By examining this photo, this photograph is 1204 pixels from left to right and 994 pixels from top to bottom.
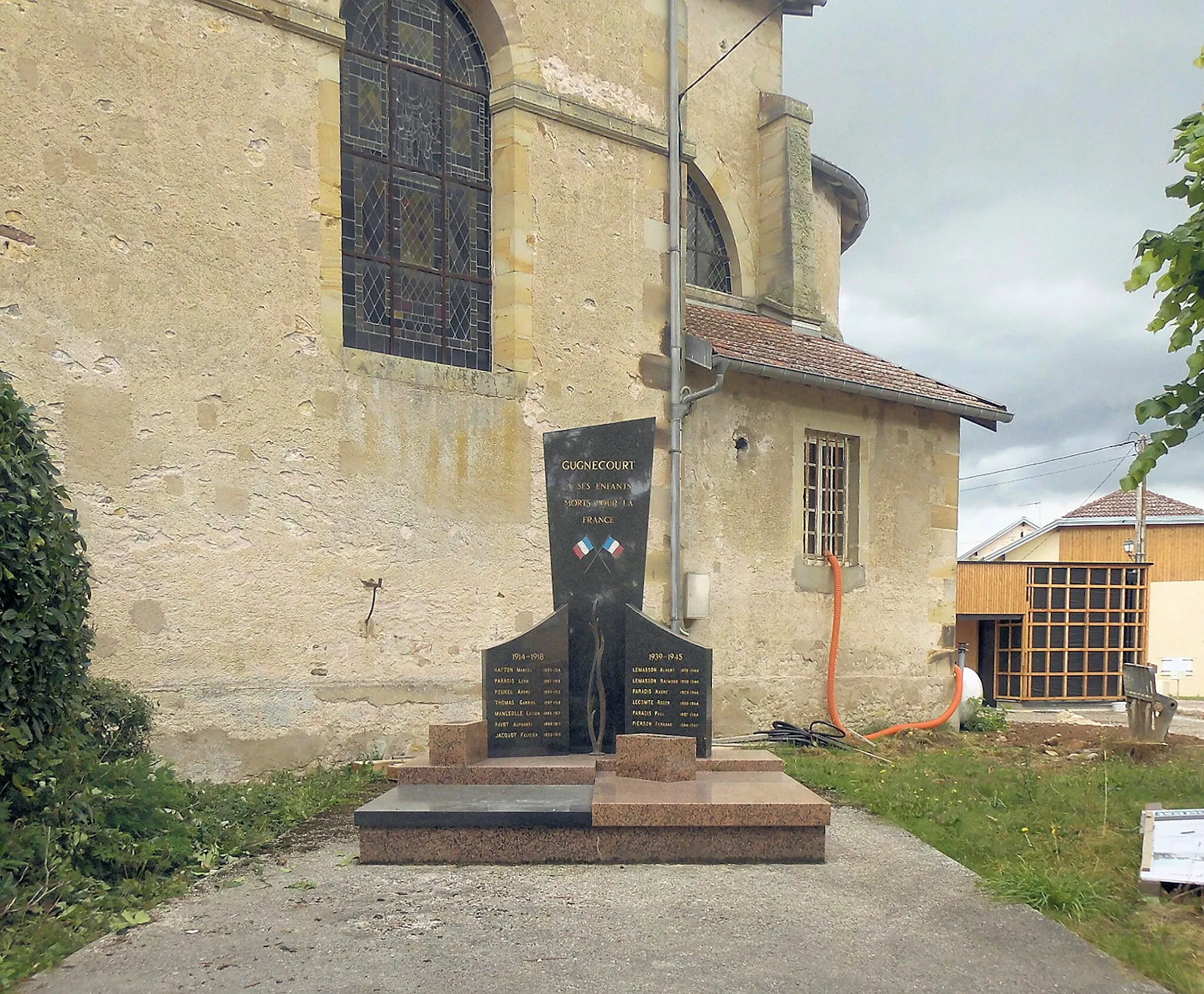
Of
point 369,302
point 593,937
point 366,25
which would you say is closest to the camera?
point 593,937

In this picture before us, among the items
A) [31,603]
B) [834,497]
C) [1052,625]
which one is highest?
[834,497]

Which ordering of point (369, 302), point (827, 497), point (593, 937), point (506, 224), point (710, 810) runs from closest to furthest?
point (593, 937) < point (710, 810) < point (369, 302) < point (506, 224) < point (827, 497)

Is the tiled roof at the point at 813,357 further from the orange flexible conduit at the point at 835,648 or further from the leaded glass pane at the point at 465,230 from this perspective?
the leaded glass pane at the point at 465,230

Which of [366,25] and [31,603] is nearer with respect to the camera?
[31,603]

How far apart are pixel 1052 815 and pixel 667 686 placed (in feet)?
8.07

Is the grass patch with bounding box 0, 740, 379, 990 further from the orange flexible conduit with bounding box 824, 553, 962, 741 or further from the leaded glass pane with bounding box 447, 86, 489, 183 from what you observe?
the orange flexible conduit with bounding box 824, 553, 962, 741

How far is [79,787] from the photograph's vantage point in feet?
15.8

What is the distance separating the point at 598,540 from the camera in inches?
263

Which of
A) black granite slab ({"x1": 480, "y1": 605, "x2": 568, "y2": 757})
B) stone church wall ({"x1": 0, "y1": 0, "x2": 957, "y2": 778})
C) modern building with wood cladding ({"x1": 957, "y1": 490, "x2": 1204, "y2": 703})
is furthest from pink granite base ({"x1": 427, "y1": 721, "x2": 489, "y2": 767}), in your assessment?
modern building with wood cladding ({"x1": 957, "y1": 490, "x2": 1204, "y2": 703})

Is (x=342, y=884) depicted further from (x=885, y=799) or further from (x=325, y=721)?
(x=885, y=799)

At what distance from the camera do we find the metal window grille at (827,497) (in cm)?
1083

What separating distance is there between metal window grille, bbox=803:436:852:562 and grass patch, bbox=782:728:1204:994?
208 centimetres

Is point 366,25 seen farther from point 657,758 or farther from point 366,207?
point 657,758

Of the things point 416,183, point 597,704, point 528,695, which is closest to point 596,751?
point 597,704
